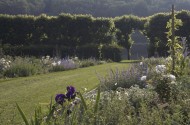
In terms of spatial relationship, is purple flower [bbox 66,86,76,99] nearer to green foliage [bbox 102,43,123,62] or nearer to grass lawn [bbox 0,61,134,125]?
grass lawn [bbox 0,61,134,125]

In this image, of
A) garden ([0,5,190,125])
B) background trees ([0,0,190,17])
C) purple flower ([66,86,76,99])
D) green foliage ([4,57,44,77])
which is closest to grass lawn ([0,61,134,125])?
garden ([0,5,190,125])

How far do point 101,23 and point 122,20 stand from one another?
226 inches

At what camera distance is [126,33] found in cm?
3534

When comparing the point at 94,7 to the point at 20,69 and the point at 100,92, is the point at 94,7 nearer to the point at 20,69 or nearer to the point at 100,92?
the point at 20,69

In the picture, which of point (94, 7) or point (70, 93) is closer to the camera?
point (70, 93)

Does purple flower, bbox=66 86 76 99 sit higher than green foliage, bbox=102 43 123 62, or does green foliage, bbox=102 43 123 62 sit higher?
purple flower, bbox=66 86 76 99

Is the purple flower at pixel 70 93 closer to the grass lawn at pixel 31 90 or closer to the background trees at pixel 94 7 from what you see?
the grass lawn at pixel 31 90

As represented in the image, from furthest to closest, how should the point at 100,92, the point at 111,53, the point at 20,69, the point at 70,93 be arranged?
the point at 111,53 → the point at 20,69 → the point at 100,92 → the point at 70,93

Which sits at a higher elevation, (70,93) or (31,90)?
(70,93)

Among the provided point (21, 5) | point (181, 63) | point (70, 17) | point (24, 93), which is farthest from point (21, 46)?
point (21, 5)

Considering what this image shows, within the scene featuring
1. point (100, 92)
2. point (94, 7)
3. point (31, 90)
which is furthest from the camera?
point (94, 7)

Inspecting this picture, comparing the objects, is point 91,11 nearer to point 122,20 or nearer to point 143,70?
point 122,20

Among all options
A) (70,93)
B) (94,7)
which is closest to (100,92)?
(70,93)

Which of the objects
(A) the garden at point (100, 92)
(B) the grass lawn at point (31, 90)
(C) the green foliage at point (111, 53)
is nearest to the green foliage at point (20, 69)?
(A) the garden at point (100, 92)
